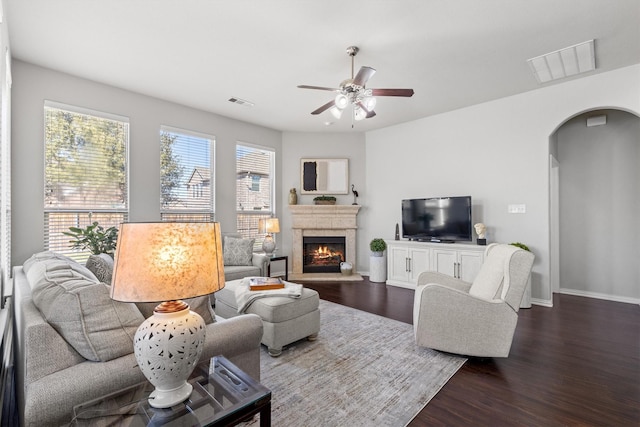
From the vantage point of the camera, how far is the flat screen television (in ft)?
15.0

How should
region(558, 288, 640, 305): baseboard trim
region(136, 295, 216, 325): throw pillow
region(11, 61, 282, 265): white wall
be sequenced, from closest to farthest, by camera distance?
region(136, 295, 216, 325): throw pillow < region(11, 61, 282, 265): white wall < region(558, 288, 640, 305): baseboard trim

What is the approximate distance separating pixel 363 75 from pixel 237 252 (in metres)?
3.02

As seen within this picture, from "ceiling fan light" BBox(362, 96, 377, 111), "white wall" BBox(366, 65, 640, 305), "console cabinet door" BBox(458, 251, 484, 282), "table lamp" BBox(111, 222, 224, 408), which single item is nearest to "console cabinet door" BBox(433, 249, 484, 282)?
"console cabinet door" BBox(458, 251, 484, 282)

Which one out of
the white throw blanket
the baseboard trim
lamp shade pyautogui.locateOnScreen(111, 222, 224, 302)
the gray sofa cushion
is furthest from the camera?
the baseboard trim

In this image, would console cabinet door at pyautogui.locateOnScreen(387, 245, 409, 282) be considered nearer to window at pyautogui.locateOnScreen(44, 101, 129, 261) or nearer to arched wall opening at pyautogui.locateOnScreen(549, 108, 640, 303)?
arched wall opening at pyautogui.locateOnScreen(549, 108, 640, 303)

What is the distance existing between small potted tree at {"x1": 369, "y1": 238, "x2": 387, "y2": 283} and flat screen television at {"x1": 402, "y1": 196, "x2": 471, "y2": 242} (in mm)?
469

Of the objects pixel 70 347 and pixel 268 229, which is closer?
pixel 70 347

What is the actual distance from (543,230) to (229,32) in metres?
4.48

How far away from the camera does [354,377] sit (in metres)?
2.24

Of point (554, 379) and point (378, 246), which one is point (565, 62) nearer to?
point (554, 379)

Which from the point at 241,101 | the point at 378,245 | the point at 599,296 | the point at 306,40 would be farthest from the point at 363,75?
the point at 599,296

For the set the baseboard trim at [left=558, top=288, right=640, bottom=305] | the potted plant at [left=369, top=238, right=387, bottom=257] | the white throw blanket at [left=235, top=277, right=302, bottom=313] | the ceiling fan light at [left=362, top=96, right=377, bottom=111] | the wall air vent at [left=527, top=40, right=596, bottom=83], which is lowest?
the baseboard trim at [left=558, top=288, right=640, bottom=305]

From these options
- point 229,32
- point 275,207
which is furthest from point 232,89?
point 275,207

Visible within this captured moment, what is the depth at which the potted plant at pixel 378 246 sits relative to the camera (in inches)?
215
